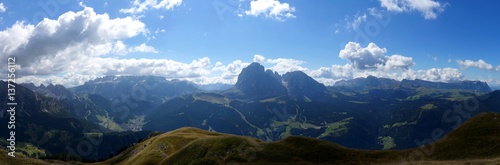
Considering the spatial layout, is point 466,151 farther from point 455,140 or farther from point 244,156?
point 244,156

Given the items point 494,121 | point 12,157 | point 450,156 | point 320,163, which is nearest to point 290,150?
point 320,163

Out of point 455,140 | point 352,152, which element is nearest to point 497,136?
point 455,140

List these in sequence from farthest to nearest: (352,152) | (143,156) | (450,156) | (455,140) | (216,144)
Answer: (143,156) < (216,144) < (352,152) < (455,140) < (450,156)

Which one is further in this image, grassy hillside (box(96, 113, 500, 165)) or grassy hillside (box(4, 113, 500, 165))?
grassy hillside (box(4, 113, 500, 165))

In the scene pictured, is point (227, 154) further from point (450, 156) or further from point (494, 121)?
point (494, 121)

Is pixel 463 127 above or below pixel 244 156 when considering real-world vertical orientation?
above

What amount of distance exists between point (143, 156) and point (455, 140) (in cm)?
9271

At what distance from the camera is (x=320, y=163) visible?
85188 millimetres

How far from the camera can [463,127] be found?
90.1 meters

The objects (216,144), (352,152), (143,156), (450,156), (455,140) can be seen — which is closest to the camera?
(450,156)

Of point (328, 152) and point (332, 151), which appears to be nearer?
point (328, 152)

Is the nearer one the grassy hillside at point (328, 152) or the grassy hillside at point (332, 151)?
the grassy hillside at point (332, 151)

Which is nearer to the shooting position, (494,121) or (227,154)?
(494,121)

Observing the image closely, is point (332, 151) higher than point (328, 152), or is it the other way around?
point (332, 151)
